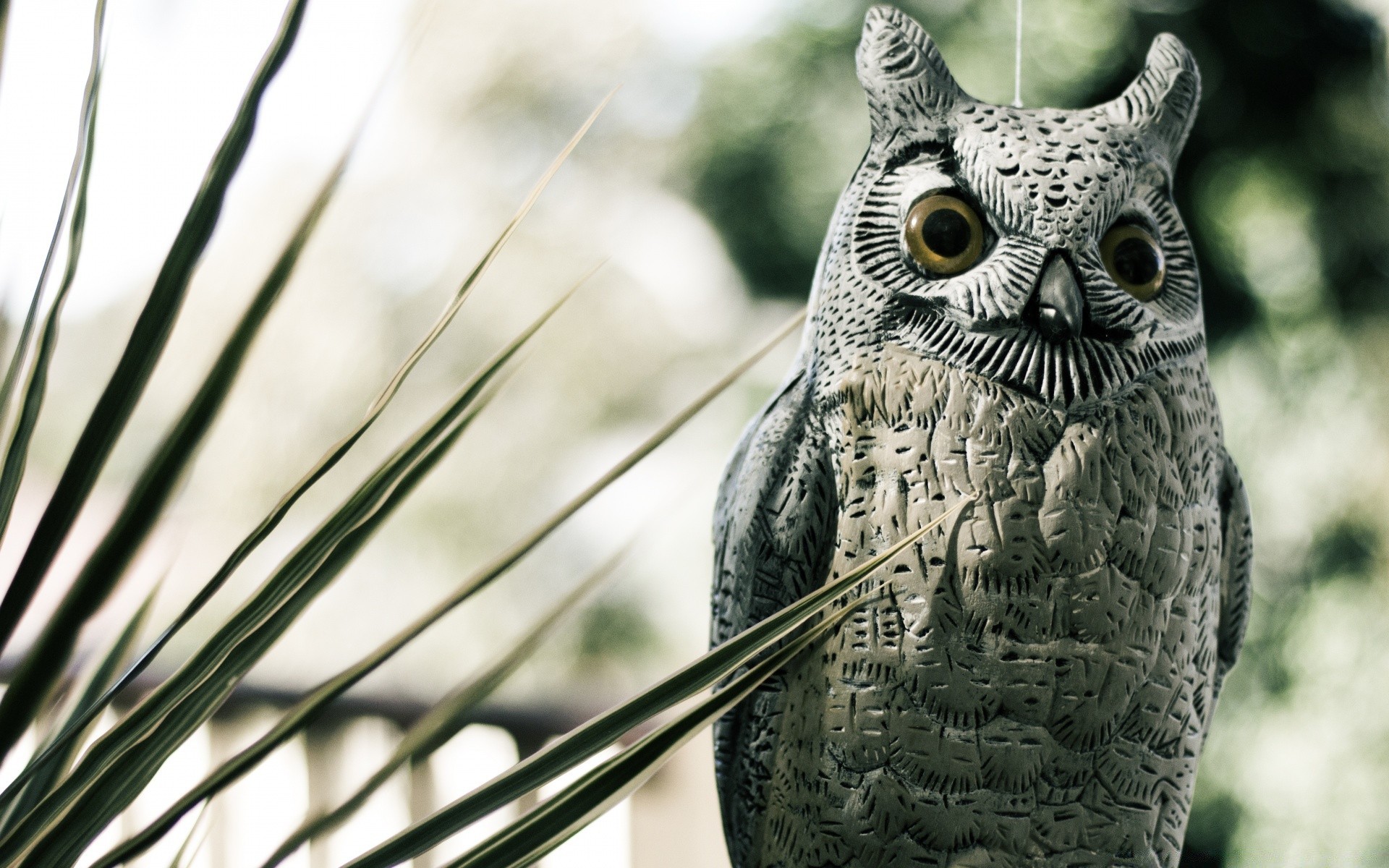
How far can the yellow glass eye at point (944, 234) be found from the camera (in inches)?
22.8

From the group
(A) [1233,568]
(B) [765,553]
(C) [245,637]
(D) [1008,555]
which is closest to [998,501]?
(D) [1008,555]

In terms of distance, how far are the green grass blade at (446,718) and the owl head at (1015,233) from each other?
0.65 feet

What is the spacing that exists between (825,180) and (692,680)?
1.19 meters

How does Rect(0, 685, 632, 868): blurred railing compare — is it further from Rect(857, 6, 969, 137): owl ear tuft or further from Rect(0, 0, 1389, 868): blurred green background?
Rect(857, 6, 969, 137): owl ear tuft

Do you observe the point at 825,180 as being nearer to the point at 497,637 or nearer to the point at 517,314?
the point at 517,314

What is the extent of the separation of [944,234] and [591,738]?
0.32 metres

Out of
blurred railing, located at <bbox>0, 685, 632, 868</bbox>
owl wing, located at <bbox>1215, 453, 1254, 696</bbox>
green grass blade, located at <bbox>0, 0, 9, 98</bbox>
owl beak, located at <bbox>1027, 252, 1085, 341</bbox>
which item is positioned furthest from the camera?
blurred railing, located at <bbox>0, 685, 632, 868</bbox>

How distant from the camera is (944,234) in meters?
0.58

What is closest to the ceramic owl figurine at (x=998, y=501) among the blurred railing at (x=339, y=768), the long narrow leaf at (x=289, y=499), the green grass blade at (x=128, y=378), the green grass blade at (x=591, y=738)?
the green grass blade at (x=591, y=738)

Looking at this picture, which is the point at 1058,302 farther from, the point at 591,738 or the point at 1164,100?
the point at 591,738

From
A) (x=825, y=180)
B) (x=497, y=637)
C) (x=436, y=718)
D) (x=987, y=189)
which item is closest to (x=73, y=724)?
(x=436, y=718)

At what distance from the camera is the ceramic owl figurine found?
0.56 meters

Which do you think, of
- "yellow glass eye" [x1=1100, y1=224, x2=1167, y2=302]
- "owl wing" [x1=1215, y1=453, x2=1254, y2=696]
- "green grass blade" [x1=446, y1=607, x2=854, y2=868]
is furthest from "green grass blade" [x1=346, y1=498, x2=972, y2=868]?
"owl wing" [x1=1215, y1=453, x2=1254, y2=696]

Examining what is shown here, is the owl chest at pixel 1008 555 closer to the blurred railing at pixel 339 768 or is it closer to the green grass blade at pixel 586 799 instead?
the green grass blade at pixel 586 799
